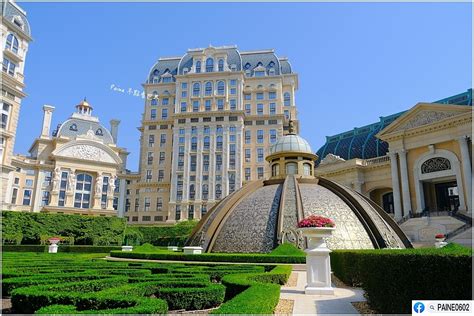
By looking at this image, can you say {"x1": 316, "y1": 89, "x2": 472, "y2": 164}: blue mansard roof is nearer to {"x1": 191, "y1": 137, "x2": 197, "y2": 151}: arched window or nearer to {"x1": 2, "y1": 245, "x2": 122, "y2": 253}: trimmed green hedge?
{"x1": 191, "y1": 137, "x2": 197, "y2": 151}: arched window

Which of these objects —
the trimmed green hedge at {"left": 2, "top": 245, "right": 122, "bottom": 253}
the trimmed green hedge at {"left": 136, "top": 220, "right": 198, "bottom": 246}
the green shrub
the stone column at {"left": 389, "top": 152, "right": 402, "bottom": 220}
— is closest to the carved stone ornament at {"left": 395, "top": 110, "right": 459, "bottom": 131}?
the stone column at {"left": 389, "top": 152, "right": 402, "bottom": 220}

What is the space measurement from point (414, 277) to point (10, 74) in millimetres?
50675

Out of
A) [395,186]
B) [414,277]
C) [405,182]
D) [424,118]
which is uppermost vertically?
[424,118]

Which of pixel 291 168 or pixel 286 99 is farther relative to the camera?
pixel 286 99

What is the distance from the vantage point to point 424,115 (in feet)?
128

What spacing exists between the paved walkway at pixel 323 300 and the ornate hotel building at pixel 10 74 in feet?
124

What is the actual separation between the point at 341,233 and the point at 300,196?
336cm

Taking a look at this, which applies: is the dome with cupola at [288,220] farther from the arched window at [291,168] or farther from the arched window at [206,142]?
the arched window at [206,142]

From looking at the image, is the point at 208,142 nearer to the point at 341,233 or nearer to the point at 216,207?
the point at 216,207

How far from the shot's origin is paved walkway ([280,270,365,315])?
8242 mm

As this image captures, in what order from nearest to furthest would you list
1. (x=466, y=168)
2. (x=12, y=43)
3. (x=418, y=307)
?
1. (x=418, y=307)
2. (x=466, y=168)
3. (x=12, y=43)

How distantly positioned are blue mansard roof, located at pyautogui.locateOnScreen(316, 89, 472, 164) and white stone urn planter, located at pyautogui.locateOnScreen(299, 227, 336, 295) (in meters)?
43.4

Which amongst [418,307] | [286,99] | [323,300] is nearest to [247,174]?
[286,99]

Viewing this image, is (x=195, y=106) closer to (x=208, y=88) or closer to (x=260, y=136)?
(x=208, y=88)
